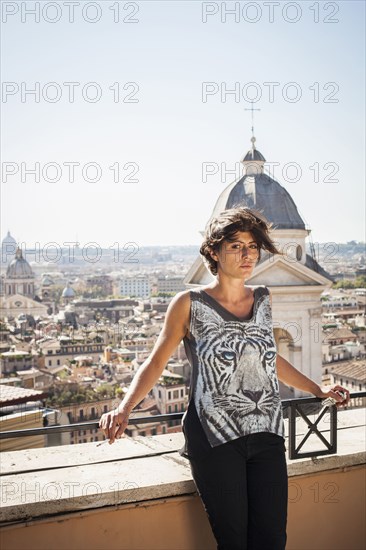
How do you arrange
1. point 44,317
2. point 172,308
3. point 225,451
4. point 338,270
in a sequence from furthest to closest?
point 44,317
point 338,270
point 172,308
point 225,451

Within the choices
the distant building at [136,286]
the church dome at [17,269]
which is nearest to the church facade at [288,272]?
the church dome at [17,269]

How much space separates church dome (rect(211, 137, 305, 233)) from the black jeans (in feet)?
26.3

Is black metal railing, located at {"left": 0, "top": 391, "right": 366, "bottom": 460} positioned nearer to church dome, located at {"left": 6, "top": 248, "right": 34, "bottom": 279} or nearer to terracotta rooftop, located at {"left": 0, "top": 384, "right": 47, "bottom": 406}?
terracotta rooftop, located at {"left": 0, "top": 384, "right": 47, "bottom": 406}

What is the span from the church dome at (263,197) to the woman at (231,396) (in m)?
7.79

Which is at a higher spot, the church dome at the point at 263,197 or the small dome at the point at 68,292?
the church dome at the point at 263,197

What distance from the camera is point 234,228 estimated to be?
1808 millimetres

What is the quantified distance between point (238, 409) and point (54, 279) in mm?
69483

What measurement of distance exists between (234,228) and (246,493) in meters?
0.69

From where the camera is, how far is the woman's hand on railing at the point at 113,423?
66.1 inches

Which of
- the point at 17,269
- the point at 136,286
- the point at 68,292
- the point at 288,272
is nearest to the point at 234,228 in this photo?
the point at 288,272

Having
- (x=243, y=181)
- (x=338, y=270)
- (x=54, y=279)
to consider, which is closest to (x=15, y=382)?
(x=243, y=181)

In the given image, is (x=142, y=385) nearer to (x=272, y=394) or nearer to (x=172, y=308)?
(x=172, y=308)

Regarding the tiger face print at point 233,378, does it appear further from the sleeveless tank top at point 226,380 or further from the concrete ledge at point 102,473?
the concrete ledge at point 102,473

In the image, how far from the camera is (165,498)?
1911mm
